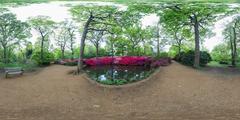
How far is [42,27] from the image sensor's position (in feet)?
45.0

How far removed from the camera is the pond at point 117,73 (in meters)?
12.6

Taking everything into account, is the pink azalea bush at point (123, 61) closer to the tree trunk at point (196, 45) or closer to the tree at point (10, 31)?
the tree trunk at point (196, 45)

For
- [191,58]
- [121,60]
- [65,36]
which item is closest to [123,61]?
[121,60]

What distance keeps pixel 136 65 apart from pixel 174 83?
6.19 feet

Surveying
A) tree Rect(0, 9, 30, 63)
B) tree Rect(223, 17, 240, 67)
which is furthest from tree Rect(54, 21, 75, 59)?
tree Rect(223, 17, 240, 67)

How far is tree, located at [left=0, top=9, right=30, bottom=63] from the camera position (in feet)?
44.5

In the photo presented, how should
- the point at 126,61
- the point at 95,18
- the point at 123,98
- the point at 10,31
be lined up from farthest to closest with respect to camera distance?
the point at 126,61, the point at 10,31, the point at 95,18, the point at 123,98

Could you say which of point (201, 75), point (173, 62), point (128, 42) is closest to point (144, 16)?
point (128, 42)

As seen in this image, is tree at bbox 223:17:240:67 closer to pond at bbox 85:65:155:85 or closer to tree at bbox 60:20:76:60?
pond at bbox 85:65:155:85

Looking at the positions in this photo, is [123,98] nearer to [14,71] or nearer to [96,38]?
[96,38]

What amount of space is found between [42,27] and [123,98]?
14.5 ft

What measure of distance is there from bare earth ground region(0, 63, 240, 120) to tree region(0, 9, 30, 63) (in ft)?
5.22

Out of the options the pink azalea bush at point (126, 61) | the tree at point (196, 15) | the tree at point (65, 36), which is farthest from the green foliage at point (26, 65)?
the tree at point (196, 15)

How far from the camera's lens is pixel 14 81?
12.5 meters
